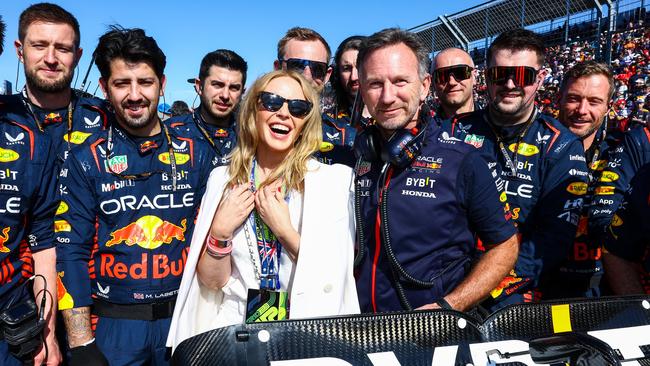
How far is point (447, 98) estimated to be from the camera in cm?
470

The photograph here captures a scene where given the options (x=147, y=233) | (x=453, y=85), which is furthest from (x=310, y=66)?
(x=147, y=233)

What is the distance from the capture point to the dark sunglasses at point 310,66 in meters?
4.17

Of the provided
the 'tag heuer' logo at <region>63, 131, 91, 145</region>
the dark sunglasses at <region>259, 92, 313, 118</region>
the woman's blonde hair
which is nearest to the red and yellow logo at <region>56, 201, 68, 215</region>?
the 'tag heuer' logo at <region>63, 131, 91, 145</region>

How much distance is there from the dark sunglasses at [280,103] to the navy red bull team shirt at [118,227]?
842 mm

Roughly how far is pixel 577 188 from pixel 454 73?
2.08 meters

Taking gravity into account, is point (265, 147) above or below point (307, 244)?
above

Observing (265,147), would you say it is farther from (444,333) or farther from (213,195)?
(444,333)

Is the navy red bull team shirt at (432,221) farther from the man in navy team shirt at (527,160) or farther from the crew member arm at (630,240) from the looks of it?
the crew member arm at (630,240)

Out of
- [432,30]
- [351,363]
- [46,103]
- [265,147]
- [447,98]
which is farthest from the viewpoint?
[432,30]

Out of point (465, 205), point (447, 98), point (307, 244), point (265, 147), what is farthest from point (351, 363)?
point (447, 98)

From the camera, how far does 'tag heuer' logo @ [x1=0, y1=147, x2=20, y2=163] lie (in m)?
2.59

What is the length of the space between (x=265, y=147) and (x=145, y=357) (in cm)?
135

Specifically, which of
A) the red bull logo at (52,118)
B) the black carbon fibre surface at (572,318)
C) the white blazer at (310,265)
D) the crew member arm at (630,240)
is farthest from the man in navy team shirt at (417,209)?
the red bull logo at (52,118)

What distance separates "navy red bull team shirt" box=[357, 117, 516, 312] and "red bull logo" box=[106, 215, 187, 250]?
1.15 m
